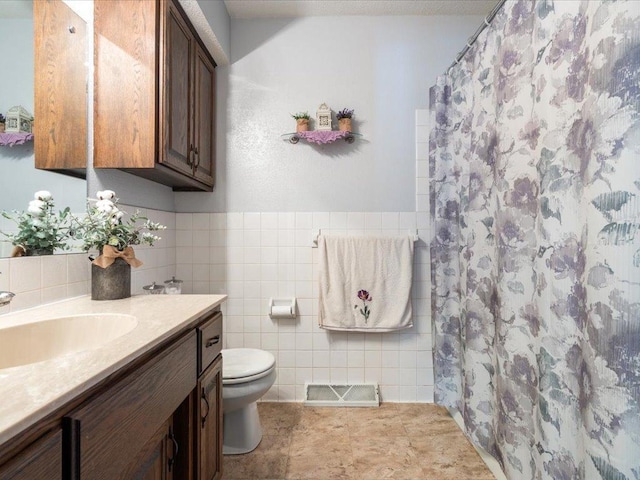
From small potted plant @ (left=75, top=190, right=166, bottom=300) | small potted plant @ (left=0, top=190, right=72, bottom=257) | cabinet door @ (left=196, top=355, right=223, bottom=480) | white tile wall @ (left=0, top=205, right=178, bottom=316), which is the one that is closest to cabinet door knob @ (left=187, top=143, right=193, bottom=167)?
white tile wall @ (left=0, top=205, right=178, bottom=316)

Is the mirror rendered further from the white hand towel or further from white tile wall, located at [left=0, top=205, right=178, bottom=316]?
the white hand towel

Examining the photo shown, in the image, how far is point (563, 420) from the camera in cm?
96

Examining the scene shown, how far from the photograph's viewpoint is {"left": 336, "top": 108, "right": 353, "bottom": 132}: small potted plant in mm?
2090

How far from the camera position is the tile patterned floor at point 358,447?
153cm

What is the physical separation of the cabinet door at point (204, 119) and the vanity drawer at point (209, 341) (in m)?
0.91

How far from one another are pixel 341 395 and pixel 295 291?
2.30 ft

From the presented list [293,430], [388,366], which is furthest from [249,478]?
[388,366]

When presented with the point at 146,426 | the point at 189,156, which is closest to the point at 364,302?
the point at 189,156

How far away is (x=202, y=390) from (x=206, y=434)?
0.18 m

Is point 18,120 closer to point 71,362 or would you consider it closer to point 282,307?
point 71,362

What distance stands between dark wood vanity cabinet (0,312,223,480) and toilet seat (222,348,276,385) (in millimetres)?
195

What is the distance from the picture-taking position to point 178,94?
63.2 inches

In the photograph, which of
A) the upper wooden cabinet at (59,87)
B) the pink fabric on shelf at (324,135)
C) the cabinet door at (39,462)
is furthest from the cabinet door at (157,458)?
the pink fabric on shelf at (324,135)

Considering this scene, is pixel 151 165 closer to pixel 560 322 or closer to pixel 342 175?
pixel 342 175
